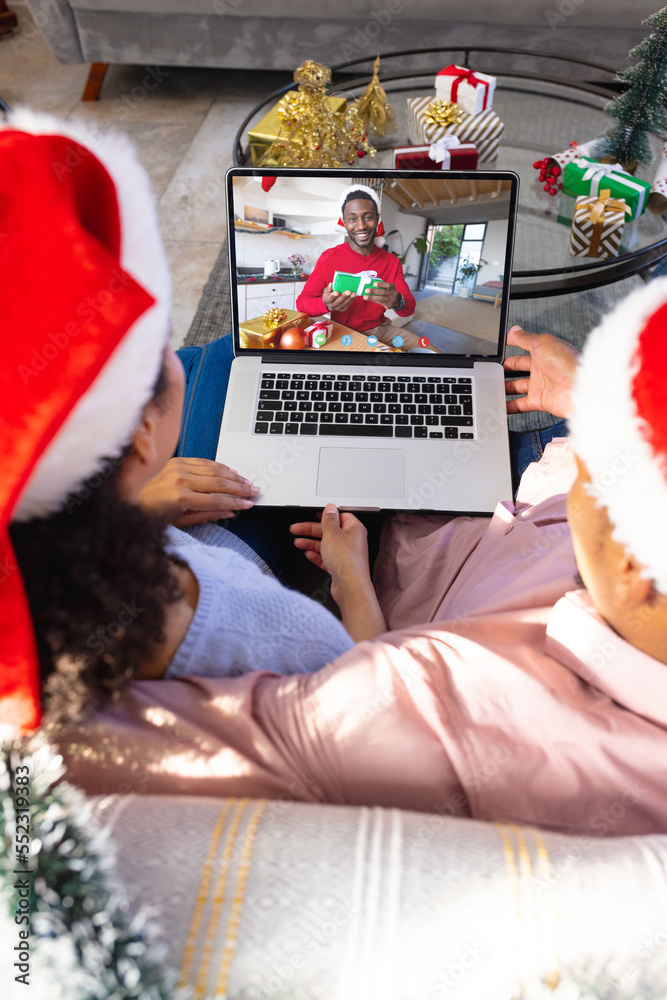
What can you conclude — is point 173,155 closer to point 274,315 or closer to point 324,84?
point 324,84

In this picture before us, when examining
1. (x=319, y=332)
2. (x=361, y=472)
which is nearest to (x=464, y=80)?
(x=319, y=332)

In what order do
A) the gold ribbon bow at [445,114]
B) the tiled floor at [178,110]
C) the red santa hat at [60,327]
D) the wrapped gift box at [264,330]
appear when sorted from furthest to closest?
the tiled floor at [178,110], the gold ribbon bow at [445,114], the wrapped gift box at [264,330], the red santa hat at [60,327]

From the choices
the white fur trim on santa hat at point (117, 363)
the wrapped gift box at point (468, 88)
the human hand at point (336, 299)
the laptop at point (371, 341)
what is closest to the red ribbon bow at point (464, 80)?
the wrapped gift box at point (468, 88)

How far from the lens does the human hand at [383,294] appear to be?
44.2 inches

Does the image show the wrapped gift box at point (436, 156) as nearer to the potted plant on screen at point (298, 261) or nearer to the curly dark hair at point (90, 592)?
the potted plant on screen at point (298, 261)

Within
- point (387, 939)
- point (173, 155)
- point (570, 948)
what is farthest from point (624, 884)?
point (173, 155)

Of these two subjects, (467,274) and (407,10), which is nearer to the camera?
(467,274)

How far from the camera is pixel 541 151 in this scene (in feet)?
5.86

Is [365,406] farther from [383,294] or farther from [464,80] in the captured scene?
[464,80]

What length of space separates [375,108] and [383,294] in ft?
2.78

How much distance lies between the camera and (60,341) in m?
0.41

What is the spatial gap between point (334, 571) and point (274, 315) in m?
0.47

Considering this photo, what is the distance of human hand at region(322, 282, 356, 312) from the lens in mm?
1135

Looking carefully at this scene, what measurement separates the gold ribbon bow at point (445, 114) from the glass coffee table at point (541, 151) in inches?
6.1
